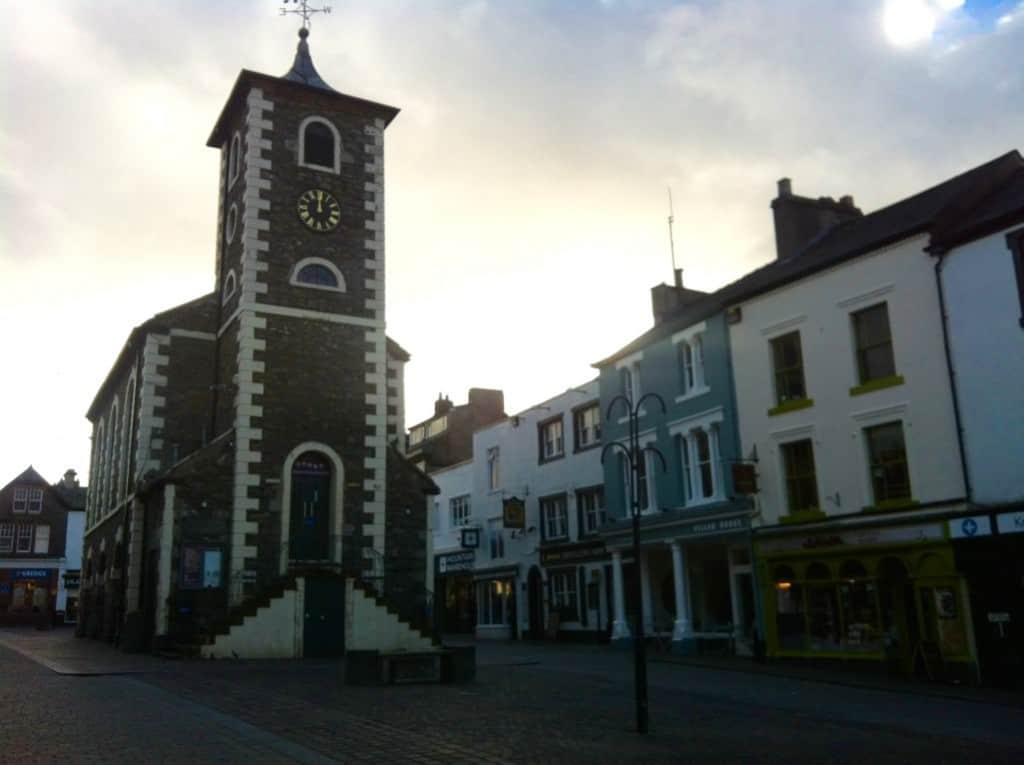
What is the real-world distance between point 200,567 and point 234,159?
14.4 m

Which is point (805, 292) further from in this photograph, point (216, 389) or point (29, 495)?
point (29, 495)

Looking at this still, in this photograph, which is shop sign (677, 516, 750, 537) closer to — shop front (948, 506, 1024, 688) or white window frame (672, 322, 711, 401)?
white window frame (672, 322, 711, 401)

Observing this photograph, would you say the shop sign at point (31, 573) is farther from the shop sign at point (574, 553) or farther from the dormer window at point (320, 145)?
the dormer window at point (320, 145)

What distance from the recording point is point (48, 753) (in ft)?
33.1

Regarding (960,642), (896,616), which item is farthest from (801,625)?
(960,642)

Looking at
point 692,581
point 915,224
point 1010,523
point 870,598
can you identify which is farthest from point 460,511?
point 1010,523

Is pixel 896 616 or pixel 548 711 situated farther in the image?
pixel 896 616

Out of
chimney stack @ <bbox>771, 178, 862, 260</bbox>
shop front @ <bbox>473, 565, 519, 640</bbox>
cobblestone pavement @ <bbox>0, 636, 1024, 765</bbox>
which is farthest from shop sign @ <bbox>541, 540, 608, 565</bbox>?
cobblestone pavement @ <bbox>0, 636, 1024, 765</bbox>

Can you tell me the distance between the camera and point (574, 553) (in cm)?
3678

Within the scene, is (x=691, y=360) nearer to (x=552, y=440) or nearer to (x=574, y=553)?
(x=574, y=553)

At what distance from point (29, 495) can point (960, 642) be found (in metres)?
66.4

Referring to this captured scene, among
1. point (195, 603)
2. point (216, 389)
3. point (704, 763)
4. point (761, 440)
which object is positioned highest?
point (216, 389)

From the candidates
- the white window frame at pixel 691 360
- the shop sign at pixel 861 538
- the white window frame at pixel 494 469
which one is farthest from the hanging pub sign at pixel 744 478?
the white window frame at pixel 494 469

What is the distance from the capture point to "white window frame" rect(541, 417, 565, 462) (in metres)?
39.1
